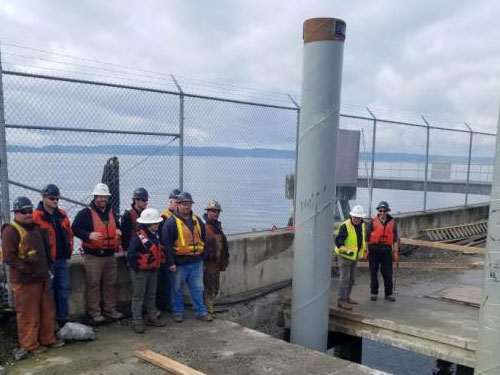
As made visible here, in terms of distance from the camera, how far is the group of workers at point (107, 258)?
488cm

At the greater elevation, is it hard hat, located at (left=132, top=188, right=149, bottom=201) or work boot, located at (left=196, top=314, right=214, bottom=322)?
hard hat, located at (left=132, top=188, right=149, bottom=201)

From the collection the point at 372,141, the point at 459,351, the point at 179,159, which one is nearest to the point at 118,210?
the point at 179,159

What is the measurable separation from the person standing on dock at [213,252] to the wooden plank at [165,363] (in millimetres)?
1563

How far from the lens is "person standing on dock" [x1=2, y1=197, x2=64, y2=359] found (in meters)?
4.75

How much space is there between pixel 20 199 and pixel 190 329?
2.64 metres

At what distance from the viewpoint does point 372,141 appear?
35.9 feet

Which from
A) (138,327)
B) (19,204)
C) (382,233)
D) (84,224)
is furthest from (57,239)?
(382,233)

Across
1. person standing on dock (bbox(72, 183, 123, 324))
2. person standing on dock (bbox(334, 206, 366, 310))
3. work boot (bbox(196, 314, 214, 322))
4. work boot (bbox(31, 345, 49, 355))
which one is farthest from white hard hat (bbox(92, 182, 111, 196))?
person standing on dock (bbox(334, 206, 366, 310))

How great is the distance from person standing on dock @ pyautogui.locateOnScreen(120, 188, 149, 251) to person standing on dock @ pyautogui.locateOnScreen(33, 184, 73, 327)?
78 centimetres

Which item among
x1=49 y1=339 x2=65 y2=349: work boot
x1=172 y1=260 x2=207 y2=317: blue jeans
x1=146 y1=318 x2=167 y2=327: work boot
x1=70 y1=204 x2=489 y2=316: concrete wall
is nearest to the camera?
x1=49 y1=339 x2=65 y2=349: work boot

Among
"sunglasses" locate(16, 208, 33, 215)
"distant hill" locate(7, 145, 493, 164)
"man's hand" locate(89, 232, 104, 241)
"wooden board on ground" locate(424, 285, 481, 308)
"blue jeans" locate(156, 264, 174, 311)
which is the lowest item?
"wooden board on ground" locate(424, 285, 481, 308)

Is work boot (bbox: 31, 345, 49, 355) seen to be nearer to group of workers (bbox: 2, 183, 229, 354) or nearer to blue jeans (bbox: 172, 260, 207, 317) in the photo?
group of workers (bbox: 2, 183, 229, 354)

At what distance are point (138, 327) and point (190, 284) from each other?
89 cm

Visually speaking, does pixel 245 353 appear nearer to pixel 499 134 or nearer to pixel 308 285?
pixel 308 285
